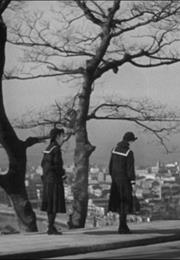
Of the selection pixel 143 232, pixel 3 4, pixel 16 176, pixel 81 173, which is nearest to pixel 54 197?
pixel 143 232

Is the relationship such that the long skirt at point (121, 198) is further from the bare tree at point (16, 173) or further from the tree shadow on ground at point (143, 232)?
the bare tree at point (16, 173)

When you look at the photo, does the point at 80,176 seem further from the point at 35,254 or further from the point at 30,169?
the point at 35,254

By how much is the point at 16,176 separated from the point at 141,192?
3416mm

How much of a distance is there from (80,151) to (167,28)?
369cm

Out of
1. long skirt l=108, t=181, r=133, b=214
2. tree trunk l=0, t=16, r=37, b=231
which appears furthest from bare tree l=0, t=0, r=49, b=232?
long skirt l=108, t=181, r=133, b=214

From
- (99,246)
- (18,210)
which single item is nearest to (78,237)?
(99,246)

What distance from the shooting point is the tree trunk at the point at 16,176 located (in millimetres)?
16625

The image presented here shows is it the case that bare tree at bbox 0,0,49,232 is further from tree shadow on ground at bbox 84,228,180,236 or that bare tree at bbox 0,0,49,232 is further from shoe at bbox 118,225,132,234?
shoe at bbox 118,225,132,234

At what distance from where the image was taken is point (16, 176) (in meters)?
16.8

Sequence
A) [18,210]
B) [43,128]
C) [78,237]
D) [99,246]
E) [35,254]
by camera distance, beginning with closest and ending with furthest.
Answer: [35,254]
[99,246]
[78,237]
[18,210]
[43,128]

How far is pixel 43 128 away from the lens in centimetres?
1808

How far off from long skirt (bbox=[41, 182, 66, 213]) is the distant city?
3.88 metres

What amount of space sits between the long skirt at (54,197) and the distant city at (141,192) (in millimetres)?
3878

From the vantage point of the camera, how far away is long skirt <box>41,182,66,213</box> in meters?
13.0
